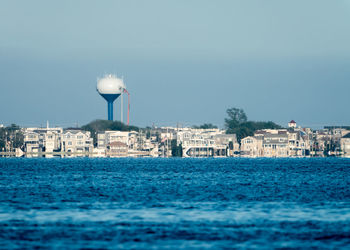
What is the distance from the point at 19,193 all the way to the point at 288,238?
29993 millimetres

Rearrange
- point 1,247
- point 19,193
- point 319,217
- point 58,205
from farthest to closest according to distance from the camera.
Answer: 1. point 19,193
2. point 58,205
3. point 319,217
4. point 1,247

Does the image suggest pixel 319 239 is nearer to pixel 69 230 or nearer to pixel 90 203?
pixel 69 230

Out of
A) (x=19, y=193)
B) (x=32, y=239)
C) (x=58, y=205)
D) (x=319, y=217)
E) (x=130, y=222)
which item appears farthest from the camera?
(x=19, y=193)

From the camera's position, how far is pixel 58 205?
46656 mm

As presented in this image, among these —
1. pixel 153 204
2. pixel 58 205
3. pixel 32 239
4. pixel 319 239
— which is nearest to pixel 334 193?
pixel 153 204

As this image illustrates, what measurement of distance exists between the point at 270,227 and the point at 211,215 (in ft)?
19.1

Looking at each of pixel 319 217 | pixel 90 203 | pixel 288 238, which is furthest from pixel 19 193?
pixel 288 238

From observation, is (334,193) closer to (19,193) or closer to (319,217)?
(319,217)

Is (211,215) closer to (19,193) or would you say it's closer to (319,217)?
(319,217)

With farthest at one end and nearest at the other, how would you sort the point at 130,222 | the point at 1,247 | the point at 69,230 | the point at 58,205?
the point at 58,205, the point at 130,222, the point at 69,230, the point at 1,247

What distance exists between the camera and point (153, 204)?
47562 mm

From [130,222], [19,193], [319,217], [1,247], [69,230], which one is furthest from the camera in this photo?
[19,193]

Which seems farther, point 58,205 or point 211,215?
point 58,205

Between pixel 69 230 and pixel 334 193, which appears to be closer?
pixel 69 230
